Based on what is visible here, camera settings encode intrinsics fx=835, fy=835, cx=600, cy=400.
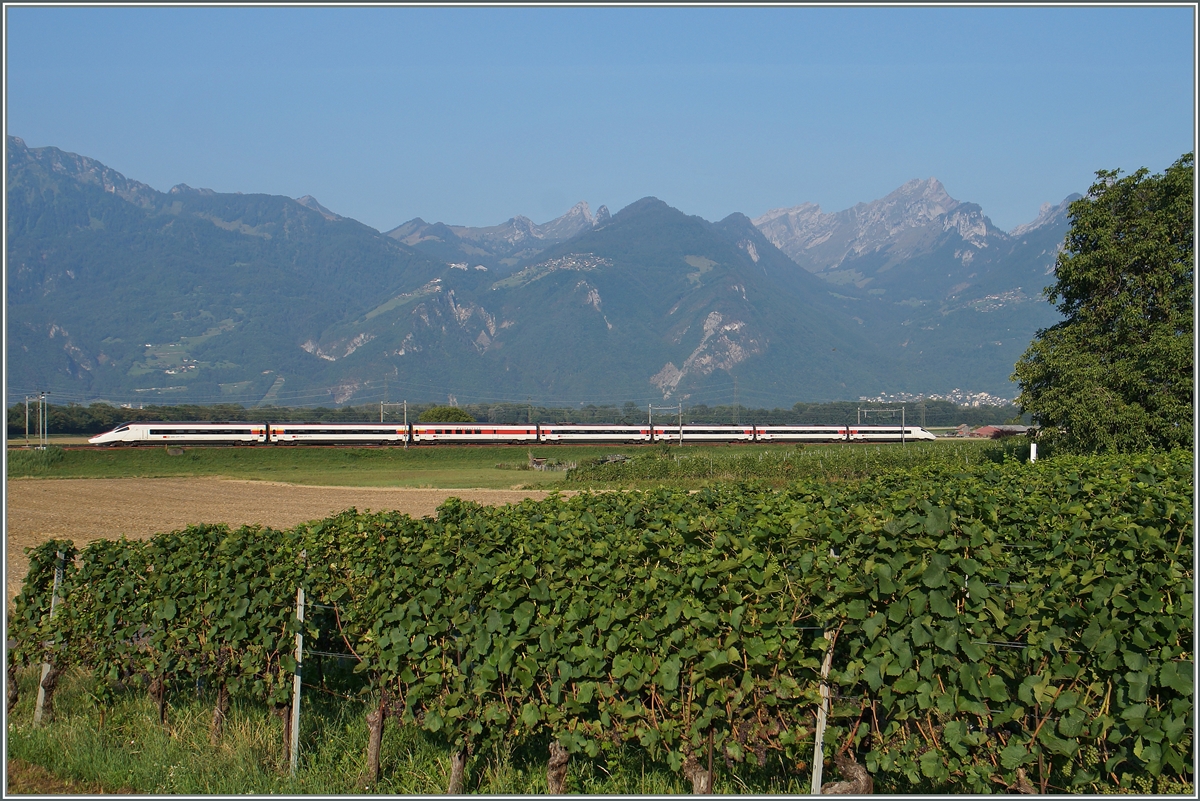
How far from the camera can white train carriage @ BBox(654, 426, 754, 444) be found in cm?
9700

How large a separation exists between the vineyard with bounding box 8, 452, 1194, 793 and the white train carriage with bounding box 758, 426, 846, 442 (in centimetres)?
9171

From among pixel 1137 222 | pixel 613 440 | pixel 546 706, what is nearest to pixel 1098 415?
pixel 1137 222

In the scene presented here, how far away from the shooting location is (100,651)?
9086 millimetres

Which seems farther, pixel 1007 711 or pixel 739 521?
pixel 739 521

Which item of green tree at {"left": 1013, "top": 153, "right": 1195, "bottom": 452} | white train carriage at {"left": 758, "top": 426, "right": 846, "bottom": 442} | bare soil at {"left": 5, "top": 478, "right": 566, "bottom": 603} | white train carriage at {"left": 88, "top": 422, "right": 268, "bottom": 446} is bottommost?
bare soil at {"left": 5, "top": 478, "right": 566, "bottom": 603}

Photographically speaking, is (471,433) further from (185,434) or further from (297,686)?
(297,686)

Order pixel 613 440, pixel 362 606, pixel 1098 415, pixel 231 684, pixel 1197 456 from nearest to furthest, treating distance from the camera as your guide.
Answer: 1. pixel 1197 456
2. pixel 362 606
3. pixel 231 684
4. pixel 1098 415
5. pixel 613 440

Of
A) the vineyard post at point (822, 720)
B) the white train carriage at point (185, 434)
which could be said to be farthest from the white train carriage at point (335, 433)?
the vineyard post at point (822, 720)

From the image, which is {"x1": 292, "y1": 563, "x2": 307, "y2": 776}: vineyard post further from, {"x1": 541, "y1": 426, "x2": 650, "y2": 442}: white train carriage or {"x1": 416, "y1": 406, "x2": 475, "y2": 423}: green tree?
{"x1": 416, "y1": 406, "x2": 475, "y2": 423}: green tree

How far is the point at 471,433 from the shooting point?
91562 mm

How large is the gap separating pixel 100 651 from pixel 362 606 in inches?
141

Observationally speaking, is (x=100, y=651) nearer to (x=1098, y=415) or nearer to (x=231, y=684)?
(x=231, y=684)

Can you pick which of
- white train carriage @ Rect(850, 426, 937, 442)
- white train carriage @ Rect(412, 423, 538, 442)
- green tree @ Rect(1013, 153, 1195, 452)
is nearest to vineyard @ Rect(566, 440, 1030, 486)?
green tree @ Rect(1013, 153, 1195, 452)

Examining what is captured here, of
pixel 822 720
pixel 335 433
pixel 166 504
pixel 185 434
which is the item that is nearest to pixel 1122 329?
pixel 822 720
